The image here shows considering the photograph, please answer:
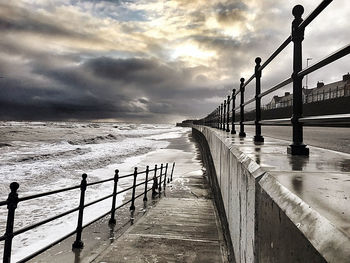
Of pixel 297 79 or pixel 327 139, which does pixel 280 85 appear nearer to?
pixel 297 79

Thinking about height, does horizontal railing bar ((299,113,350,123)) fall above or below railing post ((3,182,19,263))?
above

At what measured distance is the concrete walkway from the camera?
4.11 metres

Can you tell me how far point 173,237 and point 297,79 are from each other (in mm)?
3450

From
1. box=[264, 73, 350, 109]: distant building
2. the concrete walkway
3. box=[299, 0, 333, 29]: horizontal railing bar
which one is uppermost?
box=[264, 73, 350, 109]: distant building

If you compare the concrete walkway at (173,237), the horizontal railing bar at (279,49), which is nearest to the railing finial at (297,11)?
the horizontal railing bar at (279,49)

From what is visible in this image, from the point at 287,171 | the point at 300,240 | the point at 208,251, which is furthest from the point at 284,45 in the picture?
the point at 208,251

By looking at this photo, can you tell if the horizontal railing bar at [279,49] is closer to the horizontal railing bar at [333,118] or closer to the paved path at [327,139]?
the horizontal railing bar at [333,118]

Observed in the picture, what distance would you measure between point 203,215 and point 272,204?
574 cm

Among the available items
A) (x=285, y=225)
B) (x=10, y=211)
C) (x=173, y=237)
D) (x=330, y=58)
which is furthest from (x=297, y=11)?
(x=173, y=237)

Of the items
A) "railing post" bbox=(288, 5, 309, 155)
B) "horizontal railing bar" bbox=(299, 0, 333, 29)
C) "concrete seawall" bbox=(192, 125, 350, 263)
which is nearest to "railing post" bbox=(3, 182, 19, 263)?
"concrete seawall" bbox=(192, 125, 350, 263)

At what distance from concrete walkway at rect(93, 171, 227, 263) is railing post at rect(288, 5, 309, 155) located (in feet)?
6.84

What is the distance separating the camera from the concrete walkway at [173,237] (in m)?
4.11

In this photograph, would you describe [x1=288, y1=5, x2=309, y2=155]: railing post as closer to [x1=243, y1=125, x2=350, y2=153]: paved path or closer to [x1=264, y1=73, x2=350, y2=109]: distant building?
[x1=243, y1=125, x2=350, y2=153]: paved path

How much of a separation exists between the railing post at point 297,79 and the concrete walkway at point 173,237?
209 cm
